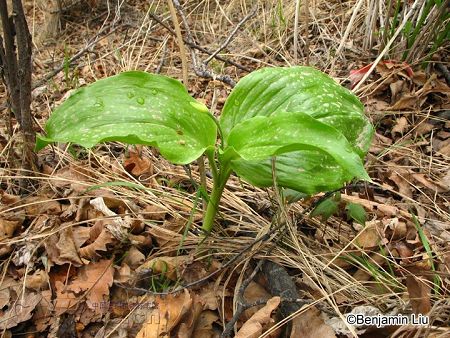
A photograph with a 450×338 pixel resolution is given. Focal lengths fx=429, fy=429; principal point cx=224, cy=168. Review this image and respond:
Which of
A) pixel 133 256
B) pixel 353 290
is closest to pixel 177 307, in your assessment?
pixel 133 256

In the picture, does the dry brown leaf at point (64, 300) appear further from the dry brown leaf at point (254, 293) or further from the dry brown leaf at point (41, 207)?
the dry brown leaf at point (254, 293)

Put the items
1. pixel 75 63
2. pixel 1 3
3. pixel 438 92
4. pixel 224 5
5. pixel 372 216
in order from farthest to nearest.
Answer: pixel 224 5, pixel 75 63, pixel 438 92, pixel 372 216, pixel 1 3

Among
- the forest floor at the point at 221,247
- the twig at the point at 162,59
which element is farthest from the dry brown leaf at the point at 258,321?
the twig at the point at 162,59

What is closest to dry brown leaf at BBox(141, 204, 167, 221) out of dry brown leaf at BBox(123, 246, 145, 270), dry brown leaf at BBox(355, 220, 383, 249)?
dry brown leaf at BBox(123, 246, 145, 270)

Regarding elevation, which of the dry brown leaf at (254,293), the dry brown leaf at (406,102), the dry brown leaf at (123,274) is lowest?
the dry brown leaf at (123,274)

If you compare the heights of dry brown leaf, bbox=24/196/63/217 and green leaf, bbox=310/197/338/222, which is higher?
green leaf, bbox=310/197/338/222

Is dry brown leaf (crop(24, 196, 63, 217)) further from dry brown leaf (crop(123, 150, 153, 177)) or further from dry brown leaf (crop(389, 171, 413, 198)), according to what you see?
dry brown leaf (crop(389, 171, 413, 198))

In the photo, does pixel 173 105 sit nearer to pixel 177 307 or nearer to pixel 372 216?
pixel 177 307
